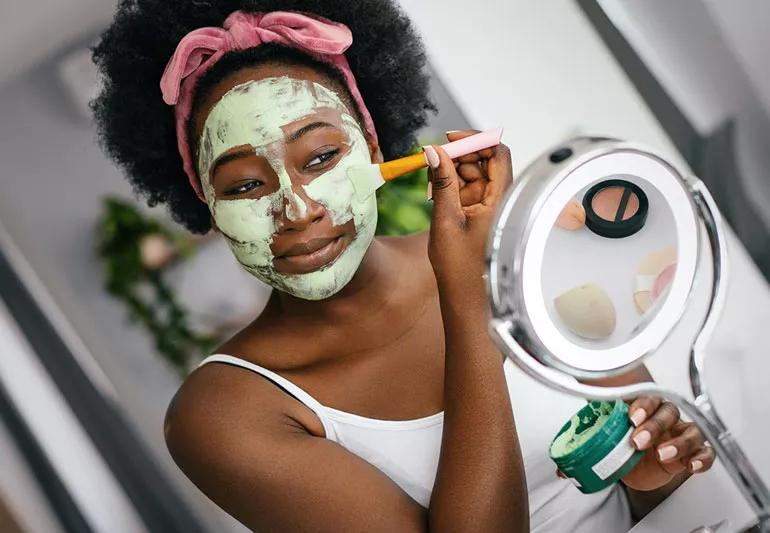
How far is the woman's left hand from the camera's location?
56cm

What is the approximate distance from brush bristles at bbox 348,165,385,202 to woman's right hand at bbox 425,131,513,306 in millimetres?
51

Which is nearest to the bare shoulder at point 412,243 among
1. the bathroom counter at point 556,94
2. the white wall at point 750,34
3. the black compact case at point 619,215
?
the bathroom counter at point 556,94

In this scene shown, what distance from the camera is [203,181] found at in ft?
2.13

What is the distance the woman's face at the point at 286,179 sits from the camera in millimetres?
611

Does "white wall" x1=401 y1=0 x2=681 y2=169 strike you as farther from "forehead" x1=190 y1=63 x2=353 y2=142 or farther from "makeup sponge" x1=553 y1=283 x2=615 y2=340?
"makeup sponge" x1=553 y1=283 x2=615 y2=340

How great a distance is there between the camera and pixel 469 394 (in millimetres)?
589

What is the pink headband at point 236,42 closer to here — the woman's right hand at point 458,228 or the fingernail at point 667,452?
the woman's right hand at point 458,228

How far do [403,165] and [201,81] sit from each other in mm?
175

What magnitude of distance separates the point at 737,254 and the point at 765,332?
0.07m

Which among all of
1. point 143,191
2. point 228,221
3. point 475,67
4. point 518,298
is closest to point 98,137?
point 143,191

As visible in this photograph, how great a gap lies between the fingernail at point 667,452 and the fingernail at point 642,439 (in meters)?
0.03

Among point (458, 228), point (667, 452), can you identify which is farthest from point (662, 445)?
point (458, 228)

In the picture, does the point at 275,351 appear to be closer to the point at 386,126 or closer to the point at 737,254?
the point at 386,126

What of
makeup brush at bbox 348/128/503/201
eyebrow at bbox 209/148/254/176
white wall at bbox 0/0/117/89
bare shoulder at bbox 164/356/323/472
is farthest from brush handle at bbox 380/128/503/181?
Result: white wall at bbox 0/0/117/89
